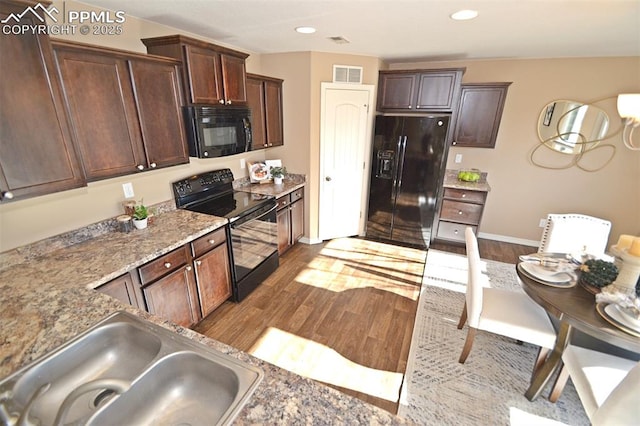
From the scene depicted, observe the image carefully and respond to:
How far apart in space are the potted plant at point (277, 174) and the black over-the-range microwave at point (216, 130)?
2.34 feet

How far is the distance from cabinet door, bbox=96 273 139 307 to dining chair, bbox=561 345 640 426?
2.48m

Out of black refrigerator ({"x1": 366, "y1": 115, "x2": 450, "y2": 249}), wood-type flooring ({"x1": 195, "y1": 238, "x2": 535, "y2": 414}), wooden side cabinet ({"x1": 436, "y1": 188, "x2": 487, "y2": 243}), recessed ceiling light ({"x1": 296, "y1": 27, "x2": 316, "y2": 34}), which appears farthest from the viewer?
wooden side cabinet ({"x1": 436, "y1": 188, "x2": 487, "y2": 243})

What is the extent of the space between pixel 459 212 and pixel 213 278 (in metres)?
3.19

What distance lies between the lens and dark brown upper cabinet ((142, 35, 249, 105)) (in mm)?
2080

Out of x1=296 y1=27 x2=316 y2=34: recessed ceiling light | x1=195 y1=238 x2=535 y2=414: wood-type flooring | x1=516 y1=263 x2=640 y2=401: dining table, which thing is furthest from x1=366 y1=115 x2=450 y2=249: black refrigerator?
x1=516 y1=263 x2=640 y2=401: dining table

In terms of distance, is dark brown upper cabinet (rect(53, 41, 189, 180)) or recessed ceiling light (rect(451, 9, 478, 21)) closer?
dark brown upper cabinet (rect(53, 41, 189, 180))

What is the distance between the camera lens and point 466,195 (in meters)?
3.67

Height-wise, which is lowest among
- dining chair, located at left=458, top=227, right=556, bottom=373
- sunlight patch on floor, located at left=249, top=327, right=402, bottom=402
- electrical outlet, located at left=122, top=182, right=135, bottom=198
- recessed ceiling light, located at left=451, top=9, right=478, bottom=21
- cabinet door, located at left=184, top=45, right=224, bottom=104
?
sunlight patch on floor, located at left=249, top=327, right=402, bottom=402

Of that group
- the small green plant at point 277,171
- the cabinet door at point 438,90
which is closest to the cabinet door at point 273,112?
the small green plant at point 277,171

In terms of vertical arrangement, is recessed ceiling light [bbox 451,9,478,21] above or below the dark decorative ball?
Result: above

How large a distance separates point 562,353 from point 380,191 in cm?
257

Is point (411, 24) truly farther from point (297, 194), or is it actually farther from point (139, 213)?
point (139, 213)

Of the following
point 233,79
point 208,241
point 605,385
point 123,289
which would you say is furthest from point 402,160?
point 123,289

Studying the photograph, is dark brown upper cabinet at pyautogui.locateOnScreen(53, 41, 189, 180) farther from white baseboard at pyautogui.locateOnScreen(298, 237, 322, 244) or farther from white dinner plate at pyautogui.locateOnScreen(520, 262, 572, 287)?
white dinner plate at pyautogui.locateOnScreen(520, 262, 572, 287)
